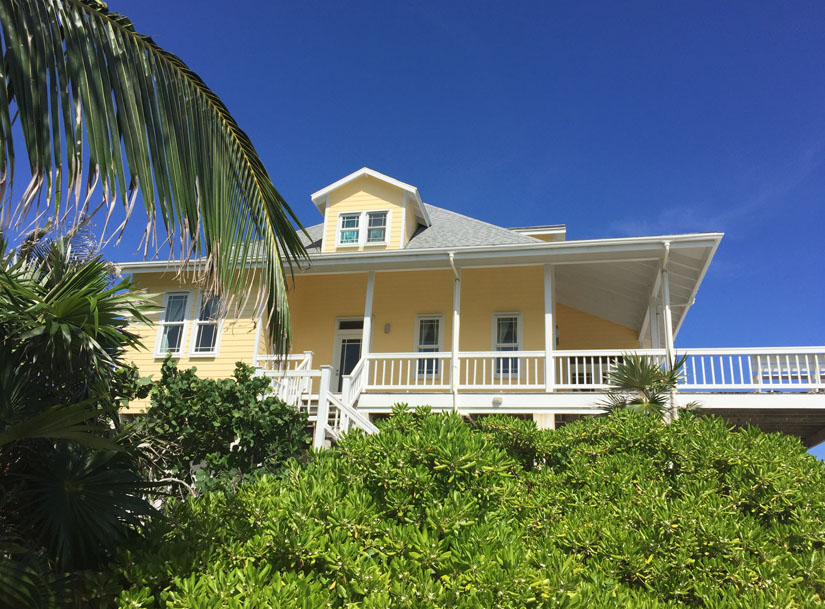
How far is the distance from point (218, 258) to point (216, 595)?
6.69 feet

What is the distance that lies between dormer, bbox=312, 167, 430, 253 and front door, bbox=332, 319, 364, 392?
2019 mm

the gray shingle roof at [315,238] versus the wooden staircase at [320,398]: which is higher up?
the gray shingle roof at [315,238]

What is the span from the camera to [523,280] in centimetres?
1678

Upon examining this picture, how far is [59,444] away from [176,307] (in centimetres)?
1263

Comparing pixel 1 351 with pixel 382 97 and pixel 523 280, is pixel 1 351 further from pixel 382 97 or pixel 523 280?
pixel 382 97

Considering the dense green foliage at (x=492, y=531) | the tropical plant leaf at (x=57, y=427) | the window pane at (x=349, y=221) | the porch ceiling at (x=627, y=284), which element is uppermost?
the window pane at (x=349, y=221)

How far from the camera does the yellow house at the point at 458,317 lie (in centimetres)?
1336

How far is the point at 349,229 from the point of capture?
59.3 ft

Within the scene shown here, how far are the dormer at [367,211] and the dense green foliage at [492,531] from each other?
11883 millimetres

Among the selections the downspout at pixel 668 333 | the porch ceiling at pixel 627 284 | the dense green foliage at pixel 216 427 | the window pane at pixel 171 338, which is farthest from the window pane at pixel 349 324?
the downspout at pixel 668 333

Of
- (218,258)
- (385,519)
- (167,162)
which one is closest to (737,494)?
(385,519)

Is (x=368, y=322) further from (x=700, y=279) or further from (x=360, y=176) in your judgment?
(x=700, y=279)

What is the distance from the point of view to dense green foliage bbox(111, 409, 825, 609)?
4.14 meters

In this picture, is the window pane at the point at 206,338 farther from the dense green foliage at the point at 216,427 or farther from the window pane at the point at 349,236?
the dense green foliage at the point at 216,427
